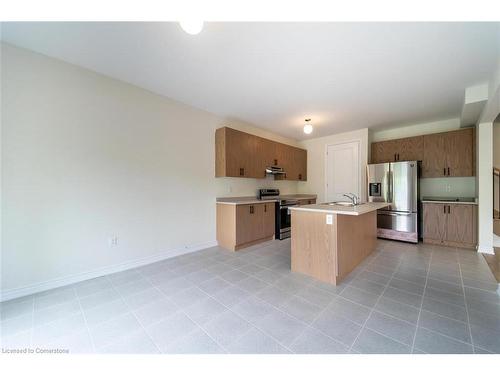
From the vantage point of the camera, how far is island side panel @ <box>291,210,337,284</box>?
2273mm

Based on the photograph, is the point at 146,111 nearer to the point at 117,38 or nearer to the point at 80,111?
the point at 80,111

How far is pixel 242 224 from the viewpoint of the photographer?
356 cm

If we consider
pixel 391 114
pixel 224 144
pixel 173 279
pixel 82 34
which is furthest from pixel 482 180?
pixel 82 34

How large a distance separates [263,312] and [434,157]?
4517mm

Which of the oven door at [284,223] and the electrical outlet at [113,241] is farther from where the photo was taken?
the oven door at [284,223]

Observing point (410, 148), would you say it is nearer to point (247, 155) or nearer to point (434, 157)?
point (434, 157)

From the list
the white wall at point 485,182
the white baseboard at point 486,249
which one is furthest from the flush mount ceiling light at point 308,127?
the white baseboard at point 486,249

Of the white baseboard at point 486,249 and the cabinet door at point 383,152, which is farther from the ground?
the cabinet door at point 383,152

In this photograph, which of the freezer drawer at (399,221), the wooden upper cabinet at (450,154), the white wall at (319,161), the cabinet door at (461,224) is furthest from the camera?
the white wall at (319,161)

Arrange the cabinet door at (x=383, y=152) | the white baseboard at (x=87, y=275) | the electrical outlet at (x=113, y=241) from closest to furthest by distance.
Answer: the white baseboard at (x=87, y=275) → the electrical outlet at (x=113, y=241) → the cabinet door at (x=383, y=152)

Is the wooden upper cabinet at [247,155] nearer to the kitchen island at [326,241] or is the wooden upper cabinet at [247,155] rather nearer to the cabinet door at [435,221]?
the kitchen island at [326,241]

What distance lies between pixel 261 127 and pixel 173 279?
3.62 m

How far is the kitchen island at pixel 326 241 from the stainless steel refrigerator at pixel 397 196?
5.93ft

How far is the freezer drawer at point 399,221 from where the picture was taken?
380 cm
